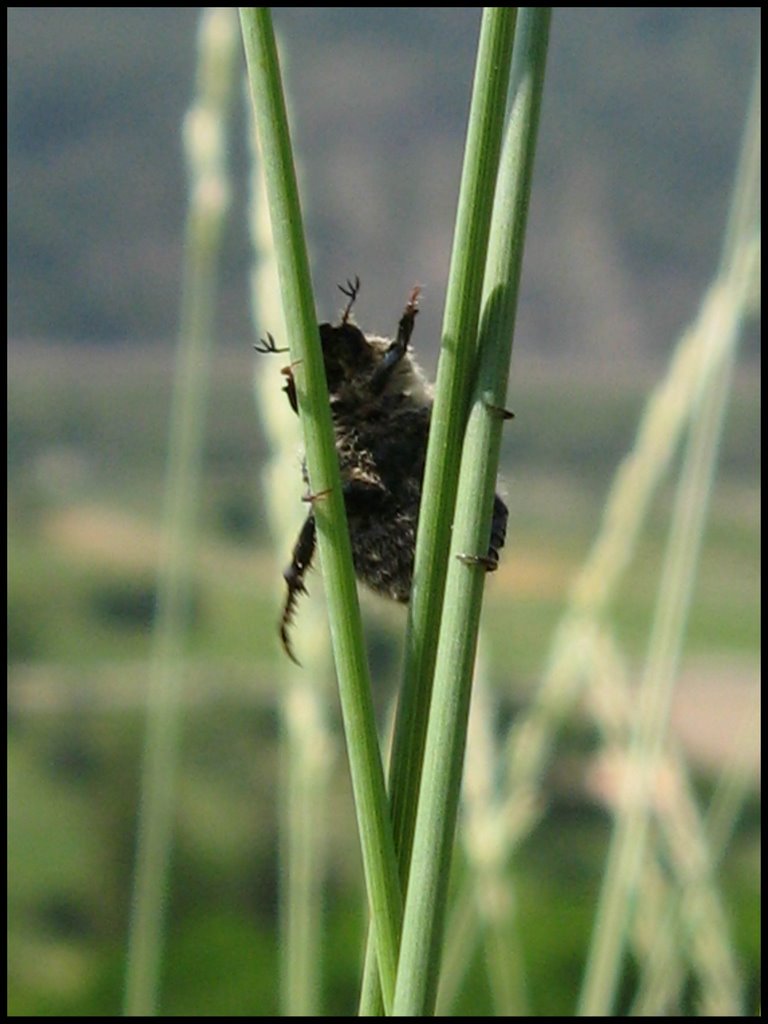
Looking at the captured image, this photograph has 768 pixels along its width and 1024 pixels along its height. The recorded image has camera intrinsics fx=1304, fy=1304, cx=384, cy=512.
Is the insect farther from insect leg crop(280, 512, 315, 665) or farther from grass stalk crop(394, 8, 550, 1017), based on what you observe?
grass stalk crop(394, 8, 550, 1017)

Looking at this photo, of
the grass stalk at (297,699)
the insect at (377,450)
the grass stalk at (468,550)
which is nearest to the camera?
the grass stalk at (468,550)

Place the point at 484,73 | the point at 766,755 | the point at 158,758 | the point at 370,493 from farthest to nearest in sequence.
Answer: the point at 766,755, the point at 158,758, the point at 370,493, the point at 484,73

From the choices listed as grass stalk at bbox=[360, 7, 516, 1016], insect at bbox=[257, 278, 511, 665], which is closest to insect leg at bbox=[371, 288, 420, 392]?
insect at bbox=[257, 278, 511, 665]

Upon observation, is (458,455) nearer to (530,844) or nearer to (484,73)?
(484,73)

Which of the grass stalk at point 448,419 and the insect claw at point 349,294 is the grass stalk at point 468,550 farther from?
the insect claw at point 349,294

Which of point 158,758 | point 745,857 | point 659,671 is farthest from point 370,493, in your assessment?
point 745,857

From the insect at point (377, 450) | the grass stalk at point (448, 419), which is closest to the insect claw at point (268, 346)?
the insect at point (377, 450)
